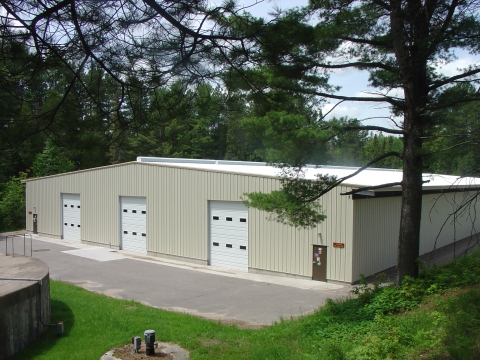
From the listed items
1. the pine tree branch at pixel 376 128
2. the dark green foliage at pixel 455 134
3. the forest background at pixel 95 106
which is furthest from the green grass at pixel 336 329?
the pine tree branch at pixel 376 128

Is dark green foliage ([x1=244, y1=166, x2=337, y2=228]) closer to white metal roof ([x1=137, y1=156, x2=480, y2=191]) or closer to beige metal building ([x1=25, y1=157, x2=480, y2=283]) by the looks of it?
beige metal building ([x1=25, y1=157, x2=480, y2=283])

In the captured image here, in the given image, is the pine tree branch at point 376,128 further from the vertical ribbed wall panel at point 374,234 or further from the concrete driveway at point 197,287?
the vertical ribbed wall panel at point 374,234

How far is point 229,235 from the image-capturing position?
57.6 feet

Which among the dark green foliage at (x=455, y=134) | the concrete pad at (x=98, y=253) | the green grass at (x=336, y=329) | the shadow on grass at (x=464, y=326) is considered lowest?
the concrete pad at (x=98, y=253)

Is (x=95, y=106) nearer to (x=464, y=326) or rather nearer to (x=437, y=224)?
(x=464, y=326)

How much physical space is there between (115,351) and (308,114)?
5696 mm

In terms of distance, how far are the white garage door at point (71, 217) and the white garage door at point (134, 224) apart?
4.71 metres

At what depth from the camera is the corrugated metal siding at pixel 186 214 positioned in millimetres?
14562

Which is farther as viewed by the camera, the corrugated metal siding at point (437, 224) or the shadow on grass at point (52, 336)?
the corrugated metal siding at point (437, 224)

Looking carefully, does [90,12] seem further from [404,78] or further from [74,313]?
[74,313]

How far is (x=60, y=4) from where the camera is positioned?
4.88 m

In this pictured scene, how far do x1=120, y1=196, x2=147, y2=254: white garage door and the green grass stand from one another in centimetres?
1019

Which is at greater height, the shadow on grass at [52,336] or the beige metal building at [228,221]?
the beige metal building at [228,221]

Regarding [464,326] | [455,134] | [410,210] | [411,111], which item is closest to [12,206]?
[410,210]
